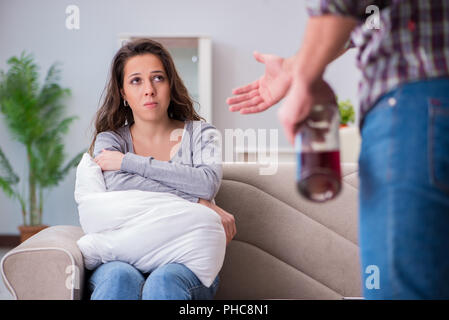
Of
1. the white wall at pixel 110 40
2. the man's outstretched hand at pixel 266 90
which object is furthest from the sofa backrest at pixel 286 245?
the white wall at pixel 110 40

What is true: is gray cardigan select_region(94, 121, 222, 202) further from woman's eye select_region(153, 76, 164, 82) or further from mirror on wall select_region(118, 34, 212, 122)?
mirror on wall select_region(118, 34, 212, 122)

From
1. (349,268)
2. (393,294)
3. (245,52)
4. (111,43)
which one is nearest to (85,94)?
(111,43)

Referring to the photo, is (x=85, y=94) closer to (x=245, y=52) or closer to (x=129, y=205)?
(x=245, y=52)

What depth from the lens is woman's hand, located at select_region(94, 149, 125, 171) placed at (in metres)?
1.17

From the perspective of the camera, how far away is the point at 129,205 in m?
1.05

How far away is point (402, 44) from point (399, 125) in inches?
3.3

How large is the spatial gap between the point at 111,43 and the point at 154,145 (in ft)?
9.12

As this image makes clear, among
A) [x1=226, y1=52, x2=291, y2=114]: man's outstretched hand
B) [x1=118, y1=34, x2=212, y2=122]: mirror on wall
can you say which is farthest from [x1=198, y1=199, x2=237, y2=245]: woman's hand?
[x1=118, y1=34, x2=212, y2=122]: mirror on wall

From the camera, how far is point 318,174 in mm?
489

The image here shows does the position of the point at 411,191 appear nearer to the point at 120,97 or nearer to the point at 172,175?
the point at 172,175

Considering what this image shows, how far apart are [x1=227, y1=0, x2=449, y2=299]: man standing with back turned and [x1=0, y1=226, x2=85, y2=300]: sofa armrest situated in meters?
0.67

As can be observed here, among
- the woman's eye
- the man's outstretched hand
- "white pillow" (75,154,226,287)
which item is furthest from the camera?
the woman's eye

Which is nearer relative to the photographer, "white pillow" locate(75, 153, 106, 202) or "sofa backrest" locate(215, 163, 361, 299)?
"white pillow" locate(75, 153, 106, 202)

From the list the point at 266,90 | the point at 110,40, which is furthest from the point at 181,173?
the point at 110,40
